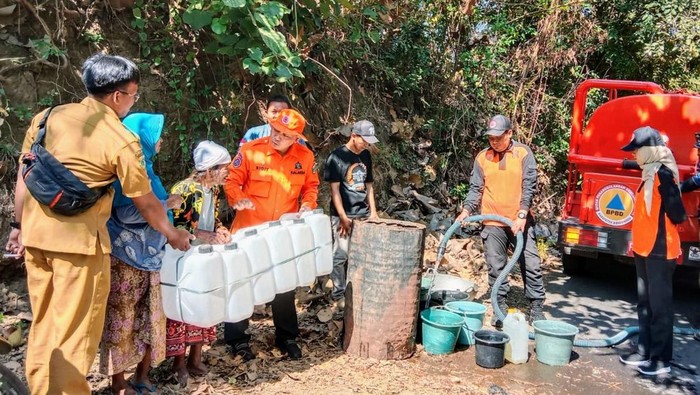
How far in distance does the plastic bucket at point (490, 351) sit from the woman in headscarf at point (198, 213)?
204cm

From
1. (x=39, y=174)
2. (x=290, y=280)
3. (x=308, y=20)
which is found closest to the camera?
(x=39, y=174)

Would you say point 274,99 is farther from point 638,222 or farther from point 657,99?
point 657,99

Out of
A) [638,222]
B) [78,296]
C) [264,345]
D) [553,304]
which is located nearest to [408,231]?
[264,345]

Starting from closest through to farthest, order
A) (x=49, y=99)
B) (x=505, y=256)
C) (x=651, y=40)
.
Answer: (x=49, y=99), (x=505, y=256), (x=651, y=40)

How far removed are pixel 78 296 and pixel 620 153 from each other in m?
5.38

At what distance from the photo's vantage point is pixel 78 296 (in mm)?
2889

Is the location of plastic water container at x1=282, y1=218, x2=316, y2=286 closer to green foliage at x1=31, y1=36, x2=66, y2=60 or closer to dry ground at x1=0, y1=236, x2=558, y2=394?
dry ground at x1=0, y1=236, x2=558, y2=394

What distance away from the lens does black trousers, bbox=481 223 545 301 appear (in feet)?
17.7

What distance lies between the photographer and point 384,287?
4414 mm

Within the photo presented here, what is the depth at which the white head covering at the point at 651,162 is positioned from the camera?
14.5 ft

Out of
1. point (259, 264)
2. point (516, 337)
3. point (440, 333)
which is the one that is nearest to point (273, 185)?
point (259, 264)

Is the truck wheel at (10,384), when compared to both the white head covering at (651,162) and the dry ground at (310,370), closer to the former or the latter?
the dry ground at (310,370)

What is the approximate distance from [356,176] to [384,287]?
4.69 ft

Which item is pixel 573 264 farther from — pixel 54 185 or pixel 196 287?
pixel 54 185
